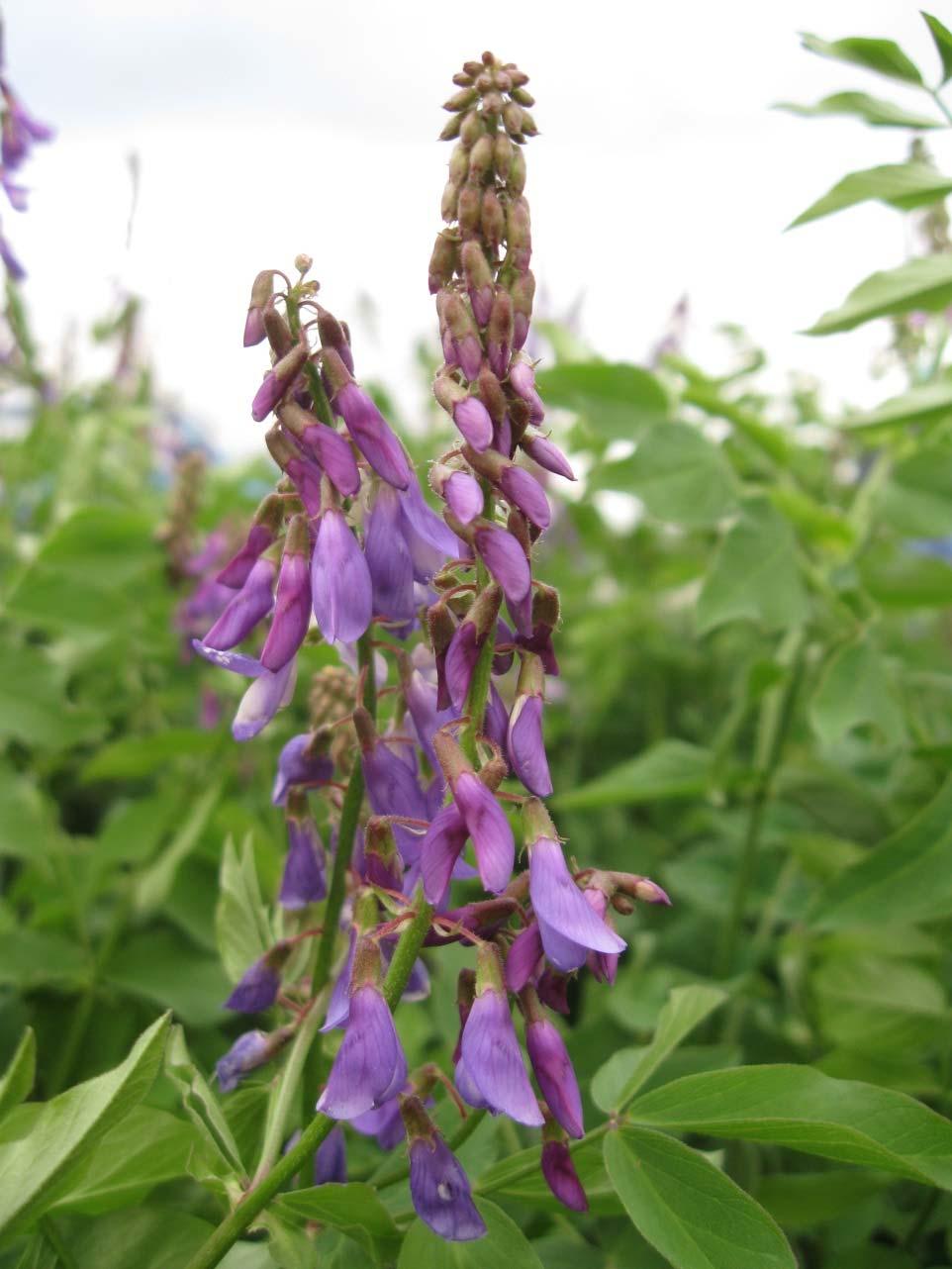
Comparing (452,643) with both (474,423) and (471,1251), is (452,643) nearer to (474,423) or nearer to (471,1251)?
(474,423)

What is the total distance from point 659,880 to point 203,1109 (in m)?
1.29

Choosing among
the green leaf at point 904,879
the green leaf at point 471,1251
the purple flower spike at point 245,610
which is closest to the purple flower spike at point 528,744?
the purple flower spike at point 245,610

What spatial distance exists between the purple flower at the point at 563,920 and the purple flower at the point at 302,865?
0.87 ft

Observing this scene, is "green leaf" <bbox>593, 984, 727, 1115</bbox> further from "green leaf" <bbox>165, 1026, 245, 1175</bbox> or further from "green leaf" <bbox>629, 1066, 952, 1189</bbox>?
"green leaf" <bbox>165, 1026, 245, 1175</bbox>

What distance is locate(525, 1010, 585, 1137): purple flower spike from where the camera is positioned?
2.45 feet

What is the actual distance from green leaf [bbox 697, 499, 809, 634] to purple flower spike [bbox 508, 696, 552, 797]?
0.71 meters

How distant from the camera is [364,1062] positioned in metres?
0.70

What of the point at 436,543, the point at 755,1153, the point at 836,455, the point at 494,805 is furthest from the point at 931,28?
the point at 836,455

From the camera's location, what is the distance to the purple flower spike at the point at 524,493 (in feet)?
2.45

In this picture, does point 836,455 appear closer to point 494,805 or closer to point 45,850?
point 45,850

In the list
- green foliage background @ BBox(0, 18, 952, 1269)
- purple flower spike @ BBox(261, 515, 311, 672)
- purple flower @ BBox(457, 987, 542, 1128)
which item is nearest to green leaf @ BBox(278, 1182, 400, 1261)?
green foliage background @ BBox(0, 18, 952, 1269)

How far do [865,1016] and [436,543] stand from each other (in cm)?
93

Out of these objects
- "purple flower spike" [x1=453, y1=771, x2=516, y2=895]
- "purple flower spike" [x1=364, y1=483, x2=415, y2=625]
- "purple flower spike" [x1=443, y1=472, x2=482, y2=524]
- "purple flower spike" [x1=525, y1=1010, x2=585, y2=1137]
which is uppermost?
"purple flower spike" [x1=443, y1=472, x2=482, y2=524]

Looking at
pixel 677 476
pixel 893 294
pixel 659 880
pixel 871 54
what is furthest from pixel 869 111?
pixel 659 880
